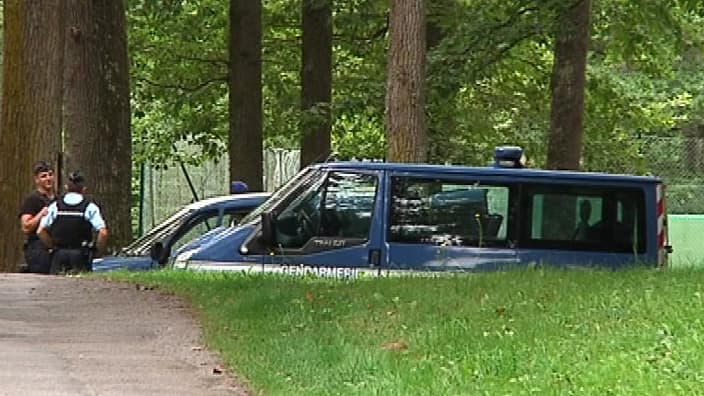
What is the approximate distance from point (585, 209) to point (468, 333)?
20.0 feet

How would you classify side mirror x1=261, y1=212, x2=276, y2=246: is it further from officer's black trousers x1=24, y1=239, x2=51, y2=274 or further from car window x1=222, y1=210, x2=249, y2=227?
officer's black trousers x1=24, y1=239, x2=51, y2=274

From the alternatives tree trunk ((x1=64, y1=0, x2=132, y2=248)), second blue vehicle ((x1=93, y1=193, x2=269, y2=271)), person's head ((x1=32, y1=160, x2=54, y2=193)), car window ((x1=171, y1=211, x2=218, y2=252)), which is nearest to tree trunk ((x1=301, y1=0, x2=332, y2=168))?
→ tree trunk ((x1=64, y1=0, x2=132, y2=248))

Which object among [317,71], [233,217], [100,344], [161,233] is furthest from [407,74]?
[317,71]

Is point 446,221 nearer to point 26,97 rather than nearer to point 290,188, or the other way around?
point 290,188

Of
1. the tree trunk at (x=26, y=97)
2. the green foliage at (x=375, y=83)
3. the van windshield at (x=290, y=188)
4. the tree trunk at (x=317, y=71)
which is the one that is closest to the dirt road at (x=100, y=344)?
the van windshield at (x=290, y=188)

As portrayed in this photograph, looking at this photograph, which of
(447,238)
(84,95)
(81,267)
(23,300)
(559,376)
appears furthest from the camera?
(84,95)

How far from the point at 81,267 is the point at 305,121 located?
796cm

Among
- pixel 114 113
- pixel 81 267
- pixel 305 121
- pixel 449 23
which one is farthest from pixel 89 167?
pixel 449 23

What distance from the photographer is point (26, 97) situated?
19.4 metres

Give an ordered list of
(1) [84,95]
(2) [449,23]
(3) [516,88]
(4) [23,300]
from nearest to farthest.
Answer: (4) [23,300] < (1) [84,95] < (2) [449,23] < (3) [516,88]

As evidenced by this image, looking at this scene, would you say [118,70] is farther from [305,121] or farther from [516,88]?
[516,88]

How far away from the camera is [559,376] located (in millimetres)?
7051

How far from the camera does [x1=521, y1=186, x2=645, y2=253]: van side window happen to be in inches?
572

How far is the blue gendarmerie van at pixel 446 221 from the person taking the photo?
46.7 ft
